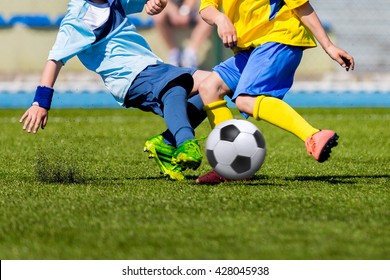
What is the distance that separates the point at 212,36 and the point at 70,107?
7.18 feet

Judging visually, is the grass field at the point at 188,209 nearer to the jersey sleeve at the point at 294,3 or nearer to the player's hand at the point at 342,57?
the player's hand at the point at 342,57

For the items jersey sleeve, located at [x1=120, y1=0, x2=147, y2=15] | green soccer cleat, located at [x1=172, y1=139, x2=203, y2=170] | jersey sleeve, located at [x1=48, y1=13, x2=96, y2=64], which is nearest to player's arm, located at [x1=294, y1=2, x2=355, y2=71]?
green soccer cleat, located at [x1=172, y1=139, x2=203, y2=170]

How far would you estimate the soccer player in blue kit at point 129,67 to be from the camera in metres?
5.23

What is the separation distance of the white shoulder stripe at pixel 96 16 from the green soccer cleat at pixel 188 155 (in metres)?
0.94

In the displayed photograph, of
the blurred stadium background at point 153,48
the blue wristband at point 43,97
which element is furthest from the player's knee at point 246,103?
the blurred stadium background at point 153,48

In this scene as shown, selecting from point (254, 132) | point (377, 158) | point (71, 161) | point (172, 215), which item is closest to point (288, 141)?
point (377, 158)

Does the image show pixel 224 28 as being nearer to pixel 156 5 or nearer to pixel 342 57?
pixel 156 5

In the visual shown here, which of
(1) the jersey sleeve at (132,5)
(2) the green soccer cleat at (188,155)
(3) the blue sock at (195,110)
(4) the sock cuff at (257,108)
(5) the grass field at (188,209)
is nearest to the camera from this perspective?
(5) the grass field at (188,209)

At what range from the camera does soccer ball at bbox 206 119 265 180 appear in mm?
4965

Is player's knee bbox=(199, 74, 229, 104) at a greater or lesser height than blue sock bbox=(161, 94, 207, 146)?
greater

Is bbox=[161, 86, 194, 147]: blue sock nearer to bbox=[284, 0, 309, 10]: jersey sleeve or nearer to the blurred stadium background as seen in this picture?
bbox=[284, 0, 309, 10]: jersey sleeve

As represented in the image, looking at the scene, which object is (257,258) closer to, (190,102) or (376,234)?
(376,234)

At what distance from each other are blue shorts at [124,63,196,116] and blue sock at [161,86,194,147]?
0.16ft

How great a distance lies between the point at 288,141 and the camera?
319 inches
